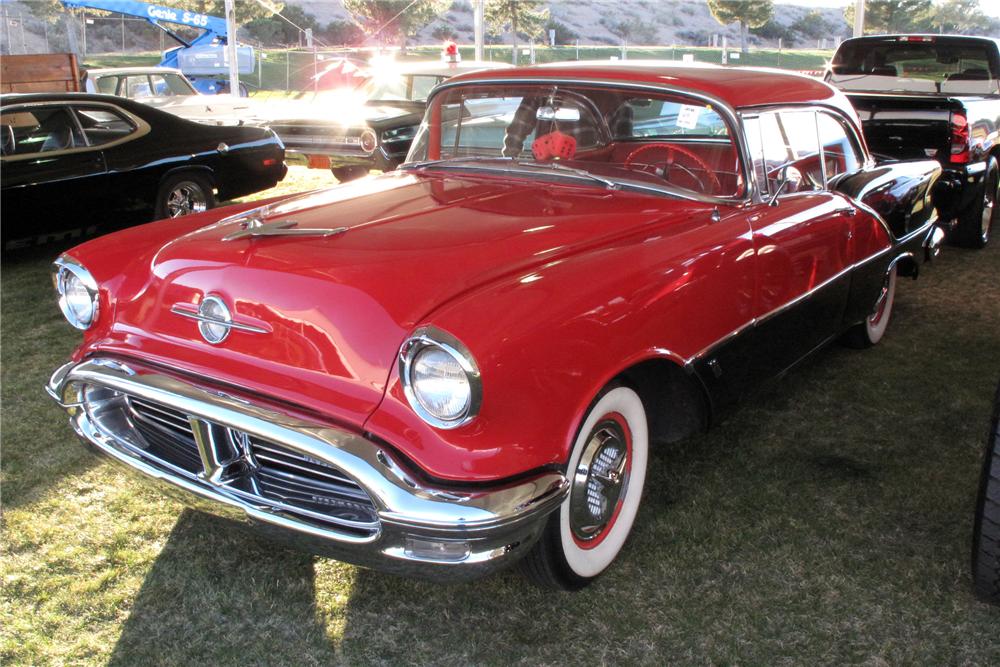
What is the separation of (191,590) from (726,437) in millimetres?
2085

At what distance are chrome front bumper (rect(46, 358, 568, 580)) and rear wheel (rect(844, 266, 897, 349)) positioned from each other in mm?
2801

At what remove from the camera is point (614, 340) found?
2316 millimetres

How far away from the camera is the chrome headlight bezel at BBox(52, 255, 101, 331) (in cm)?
273

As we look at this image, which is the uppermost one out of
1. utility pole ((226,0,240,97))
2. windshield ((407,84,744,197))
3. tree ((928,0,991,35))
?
tree ((928,0,991,35))

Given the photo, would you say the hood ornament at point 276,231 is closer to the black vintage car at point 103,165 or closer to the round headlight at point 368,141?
the black vintage car at point 103,165

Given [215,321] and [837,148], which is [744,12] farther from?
[215,321]

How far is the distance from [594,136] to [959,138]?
378 cm

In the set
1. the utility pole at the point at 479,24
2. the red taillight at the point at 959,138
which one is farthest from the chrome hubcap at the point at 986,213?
Result: the utility pole at the point at 479,24

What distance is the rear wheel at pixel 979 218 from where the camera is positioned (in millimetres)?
6383

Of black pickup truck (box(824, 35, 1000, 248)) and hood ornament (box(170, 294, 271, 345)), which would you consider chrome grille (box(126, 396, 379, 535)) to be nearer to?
hood ornament (box(170, 294, 271, 345))

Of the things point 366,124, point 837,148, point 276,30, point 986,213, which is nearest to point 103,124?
point 366,124

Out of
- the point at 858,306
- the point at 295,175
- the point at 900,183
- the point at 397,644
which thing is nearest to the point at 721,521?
the point at 397,644

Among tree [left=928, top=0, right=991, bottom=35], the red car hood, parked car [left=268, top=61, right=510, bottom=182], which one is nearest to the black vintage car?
parked car [left=268, top=61, right=510, bottom=182]

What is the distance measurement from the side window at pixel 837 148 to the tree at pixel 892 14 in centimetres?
3619
